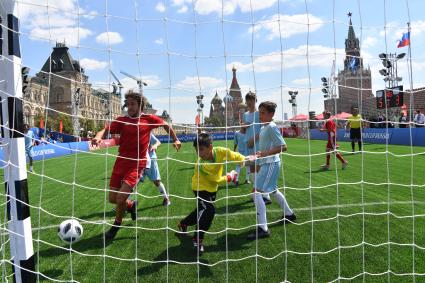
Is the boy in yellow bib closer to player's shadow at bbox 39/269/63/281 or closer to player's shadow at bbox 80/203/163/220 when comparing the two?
player's shadow at bbox 39/269/63/281

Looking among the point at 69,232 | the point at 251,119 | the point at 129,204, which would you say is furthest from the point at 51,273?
the point at 251,119

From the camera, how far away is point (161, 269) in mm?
3855

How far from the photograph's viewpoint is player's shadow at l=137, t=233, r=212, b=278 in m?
3.81

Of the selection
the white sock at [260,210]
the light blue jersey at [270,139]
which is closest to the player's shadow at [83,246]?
the white sock at [260,210]

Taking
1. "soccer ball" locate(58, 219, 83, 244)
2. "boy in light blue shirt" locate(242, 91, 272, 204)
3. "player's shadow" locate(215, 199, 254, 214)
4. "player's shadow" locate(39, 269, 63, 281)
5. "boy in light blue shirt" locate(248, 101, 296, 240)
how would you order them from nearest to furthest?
"player's shadow" locate(39, 269, 63, 281)
"soccer ball" locate(58, 219, 83, 244)
"boy in light blue shirt" locate(248, 101, 296, 240)
"boy in light blue shirt" locate(242, 91, 272, 204)
"player's shadow" locate(215, 199, 254, 214)

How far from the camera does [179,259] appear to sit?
4133 millimetres

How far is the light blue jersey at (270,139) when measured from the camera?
15.6ft

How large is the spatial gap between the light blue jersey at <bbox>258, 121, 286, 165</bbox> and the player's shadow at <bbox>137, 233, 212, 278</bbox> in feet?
4.66

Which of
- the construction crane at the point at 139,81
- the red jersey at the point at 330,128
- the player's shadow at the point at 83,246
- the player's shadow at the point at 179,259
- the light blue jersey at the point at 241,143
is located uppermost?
the construction crane at the point at 139,81

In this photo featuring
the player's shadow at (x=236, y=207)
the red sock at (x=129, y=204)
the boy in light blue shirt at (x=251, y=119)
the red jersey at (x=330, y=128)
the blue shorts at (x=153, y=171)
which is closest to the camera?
the red sock at (x=129, y=204)

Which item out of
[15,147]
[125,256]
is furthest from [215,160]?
[15,147]

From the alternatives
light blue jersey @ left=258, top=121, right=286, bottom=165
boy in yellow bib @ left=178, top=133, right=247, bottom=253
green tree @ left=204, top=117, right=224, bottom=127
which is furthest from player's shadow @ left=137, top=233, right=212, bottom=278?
green tree @ left=204, top=117, right=224, bottom=127

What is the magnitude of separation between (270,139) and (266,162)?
0.31 meters

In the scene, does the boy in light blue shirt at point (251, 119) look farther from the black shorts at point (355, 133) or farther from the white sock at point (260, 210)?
the black shorts at point (355, 133)
